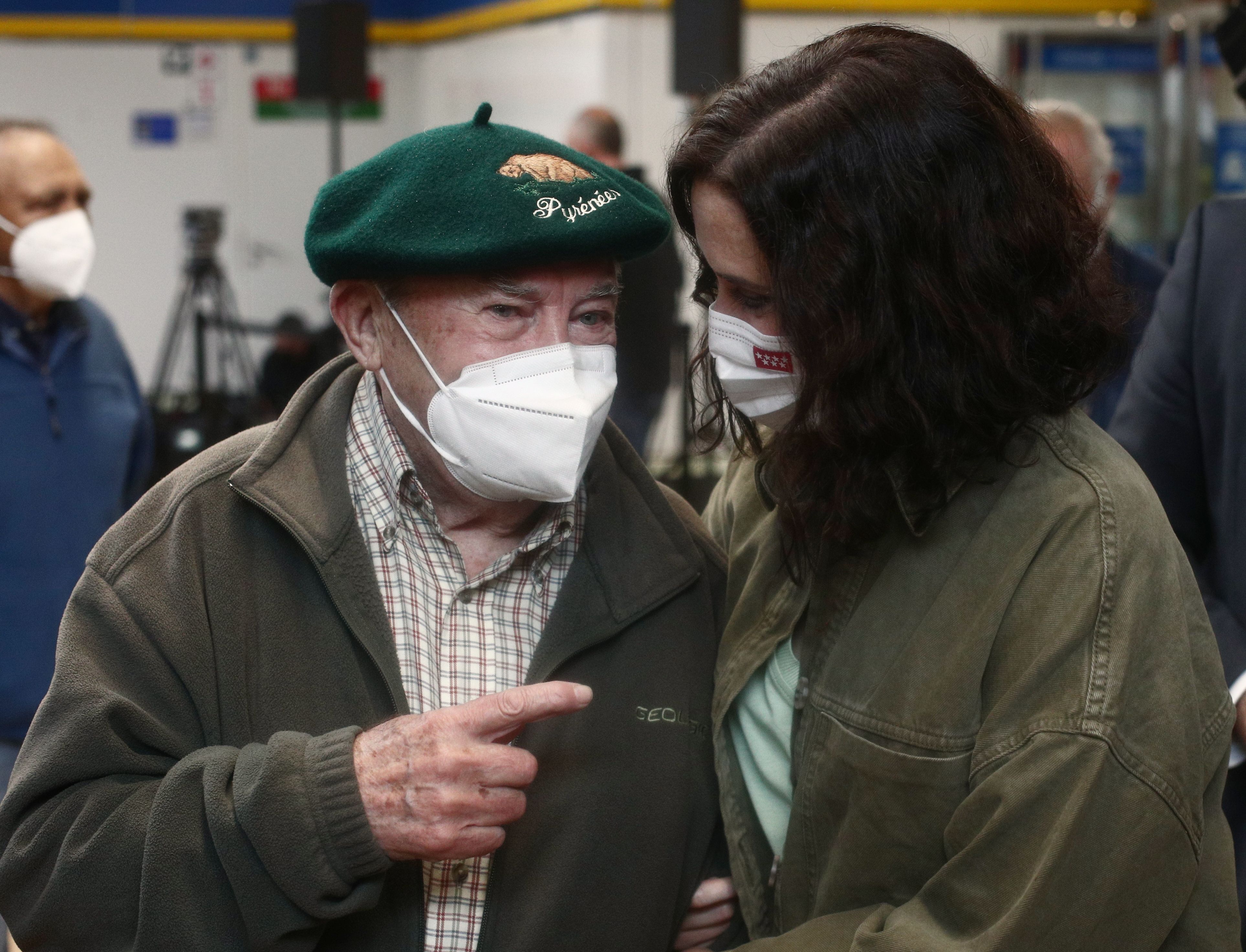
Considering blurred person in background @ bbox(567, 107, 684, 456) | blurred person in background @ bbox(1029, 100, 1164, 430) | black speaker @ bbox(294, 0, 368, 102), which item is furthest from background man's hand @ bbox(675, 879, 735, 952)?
black speaker @ bbox(294, 0, 368, 102)

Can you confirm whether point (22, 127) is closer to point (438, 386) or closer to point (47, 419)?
point (47, 419)

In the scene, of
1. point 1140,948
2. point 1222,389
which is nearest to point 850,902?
point 1140,948

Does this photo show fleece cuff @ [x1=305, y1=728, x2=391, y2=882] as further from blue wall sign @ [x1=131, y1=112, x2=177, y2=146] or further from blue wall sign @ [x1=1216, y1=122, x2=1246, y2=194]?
blue wall sign @ [x1=131, y1=112, x2=177, y2=146]

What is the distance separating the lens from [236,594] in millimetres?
1390

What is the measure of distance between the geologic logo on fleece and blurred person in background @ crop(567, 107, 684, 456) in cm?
308

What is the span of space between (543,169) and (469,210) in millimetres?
112

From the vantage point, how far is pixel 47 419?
285 centimetres

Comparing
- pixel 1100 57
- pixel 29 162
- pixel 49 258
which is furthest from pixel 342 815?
pixel 1100 57

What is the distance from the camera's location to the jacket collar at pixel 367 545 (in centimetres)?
141

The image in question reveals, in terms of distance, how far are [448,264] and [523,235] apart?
0.09 meters

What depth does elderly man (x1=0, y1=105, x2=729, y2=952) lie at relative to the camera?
1.27 m

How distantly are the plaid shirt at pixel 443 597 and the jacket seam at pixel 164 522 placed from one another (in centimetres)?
14

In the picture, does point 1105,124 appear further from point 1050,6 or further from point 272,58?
point 272,58

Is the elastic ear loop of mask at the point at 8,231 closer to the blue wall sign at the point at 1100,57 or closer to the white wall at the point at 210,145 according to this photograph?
the white wall at the point at 210,145
